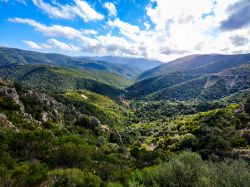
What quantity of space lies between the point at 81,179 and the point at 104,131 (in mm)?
89032

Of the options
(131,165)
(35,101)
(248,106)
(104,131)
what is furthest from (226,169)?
(104,131)

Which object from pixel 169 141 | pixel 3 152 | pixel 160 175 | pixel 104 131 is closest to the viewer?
pixel 160 175

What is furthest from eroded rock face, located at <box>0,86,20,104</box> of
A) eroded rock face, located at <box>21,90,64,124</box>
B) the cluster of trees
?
eroded rock face, located at <box>21,90,64,124</box>

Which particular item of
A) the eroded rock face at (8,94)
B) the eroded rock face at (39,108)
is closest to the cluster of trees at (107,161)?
the eroded rock face at (39,108)

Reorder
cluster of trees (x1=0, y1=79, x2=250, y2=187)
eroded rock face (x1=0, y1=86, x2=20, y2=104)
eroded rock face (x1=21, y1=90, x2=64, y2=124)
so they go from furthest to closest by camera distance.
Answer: eroded rock face (x1=21, y1=90, x2=64, y2=124) → eroded rock face (x1=0, y1=86, x2=20, y2=104) → cluster of trees (x1=0, y1=79, x2=250, y2=187)

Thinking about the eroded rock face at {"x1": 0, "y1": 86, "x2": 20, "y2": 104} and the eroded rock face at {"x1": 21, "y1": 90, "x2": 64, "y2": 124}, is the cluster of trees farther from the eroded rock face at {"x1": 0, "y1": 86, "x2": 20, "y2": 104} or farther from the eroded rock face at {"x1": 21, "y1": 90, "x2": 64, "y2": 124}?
the eroded rock face at {"x1": 0, "y1": 86, "x2": 20, "y2": 104}

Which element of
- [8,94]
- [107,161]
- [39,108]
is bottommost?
[107,161]

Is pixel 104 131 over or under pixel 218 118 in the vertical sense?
under

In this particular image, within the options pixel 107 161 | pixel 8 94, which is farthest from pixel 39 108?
pixel 107 161

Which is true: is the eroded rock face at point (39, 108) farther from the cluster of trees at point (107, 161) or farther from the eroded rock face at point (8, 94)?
the eroded rock face at point (8, 94)

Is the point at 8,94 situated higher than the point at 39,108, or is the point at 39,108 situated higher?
the point at 8,94

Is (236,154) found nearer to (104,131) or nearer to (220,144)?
(220,144)

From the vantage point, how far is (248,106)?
92188 mm

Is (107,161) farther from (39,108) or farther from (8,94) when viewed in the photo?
(39,108)
